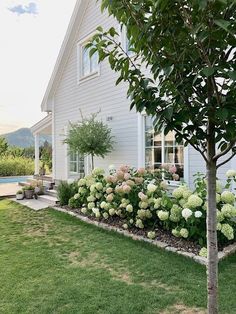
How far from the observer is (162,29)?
1.73m

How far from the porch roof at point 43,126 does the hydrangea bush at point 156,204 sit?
23.1 ft

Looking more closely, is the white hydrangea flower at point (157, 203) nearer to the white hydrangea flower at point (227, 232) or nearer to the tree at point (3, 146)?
the white hydrangea flower at point (227, 232)

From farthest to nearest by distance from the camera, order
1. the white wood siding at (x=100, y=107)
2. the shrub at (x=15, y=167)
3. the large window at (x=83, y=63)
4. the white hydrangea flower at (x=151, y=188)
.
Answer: the shrub at (x=15, y=167)
the large window at (x=83, y=63)
the white wood siding at (x=100, y=107)
the white hydrangea flower at (x=151, y=188)

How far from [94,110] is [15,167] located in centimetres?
1109

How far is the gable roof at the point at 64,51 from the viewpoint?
1091 cm

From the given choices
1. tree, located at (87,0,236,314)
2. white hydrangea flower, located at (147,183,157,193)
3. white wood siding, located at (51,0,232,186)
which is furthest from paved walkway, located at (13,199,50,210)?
tree, located at (87,0,236,314)

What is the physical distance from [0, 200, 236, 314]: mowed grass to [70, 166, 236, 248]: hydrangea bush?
0.56 m

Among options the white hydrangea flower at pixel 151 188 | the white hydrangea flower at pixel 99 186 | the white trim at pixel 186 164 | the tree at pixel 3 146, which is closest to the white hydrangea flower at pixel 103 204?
the white hydrangea flower at pixel 99 186

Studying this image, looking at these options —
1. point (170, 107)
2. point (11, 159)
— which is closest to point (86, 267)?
point (170, 107)

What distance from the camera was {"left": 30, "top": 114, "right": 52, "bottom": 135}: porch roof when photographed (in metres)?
14.1

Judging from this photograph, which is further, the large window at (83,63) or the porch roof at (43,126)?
the porch roof at (43,126)

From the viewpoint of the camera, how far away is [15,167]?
771 inches

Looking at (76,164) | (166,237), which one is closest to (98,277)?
(166,237)

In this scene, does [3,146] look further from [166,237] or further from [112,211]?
[166,237]
